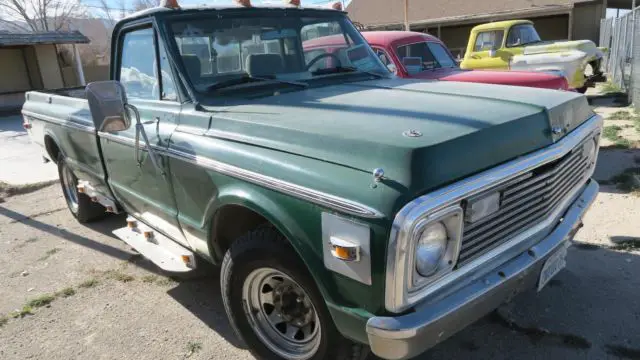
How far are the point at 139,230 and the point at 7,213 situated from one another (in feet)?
11.7

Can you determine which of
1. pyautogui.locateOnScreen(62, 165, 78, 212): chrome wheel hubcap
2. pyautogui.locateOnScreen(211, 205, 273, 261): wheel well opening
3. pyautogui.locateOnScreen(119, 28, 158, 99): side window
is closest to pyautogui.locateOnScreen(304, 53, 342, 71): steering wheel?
pyautogui.locateOnScreen(119, 28, 158, 99): side window

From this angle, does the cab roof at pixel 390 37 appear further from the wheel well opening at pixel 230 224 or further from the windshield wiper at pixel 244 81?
the wheel well opening at pixel 230 224

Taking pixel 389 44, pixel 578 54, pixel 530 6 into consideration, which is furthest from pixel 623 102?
pixel 530 6

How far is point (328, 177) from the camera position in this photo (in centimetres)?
206

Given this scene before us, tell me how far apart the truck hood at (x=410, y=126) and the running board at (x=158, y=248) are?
97 cm

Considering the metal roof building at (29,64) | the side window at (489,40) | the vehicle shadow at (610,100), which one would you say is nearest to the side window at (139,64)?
the side window at (489,40)

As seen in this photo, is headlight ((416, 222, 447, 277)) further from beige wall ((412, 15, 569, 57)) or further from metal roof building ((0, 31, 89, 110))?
beige wall ((412, 15, 569, 57))

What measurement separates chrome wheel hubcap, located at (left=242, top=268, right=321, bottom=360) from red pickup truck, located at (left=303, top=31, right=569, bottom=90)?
419cm

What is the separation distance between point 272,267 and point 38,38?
72.0 ft

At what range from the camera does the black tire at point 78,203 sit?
17.8 ft

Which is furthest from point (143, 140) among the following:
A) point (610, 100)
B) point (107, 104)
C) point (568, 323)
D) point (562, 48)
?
point (610, 100)

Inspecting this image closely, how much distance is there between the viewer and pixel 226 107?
294 centimetres

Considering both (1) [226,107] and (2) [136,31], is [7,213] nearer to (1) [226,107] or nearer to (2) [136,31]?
(2) [136,31]

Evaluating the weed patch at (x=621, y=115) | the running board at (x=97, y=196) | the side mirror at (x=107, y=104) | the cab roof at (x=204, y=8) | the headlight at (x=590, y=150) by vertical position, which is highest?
the cab roof at (x=204, y=8)
